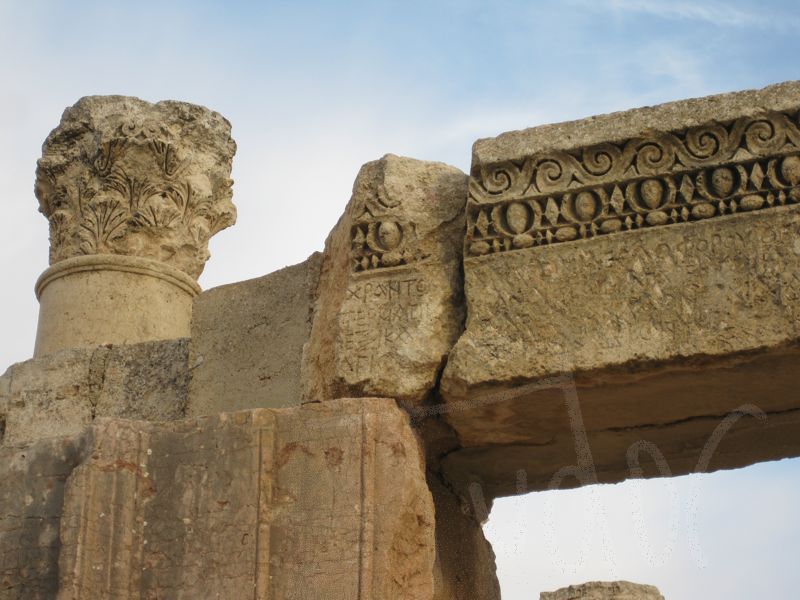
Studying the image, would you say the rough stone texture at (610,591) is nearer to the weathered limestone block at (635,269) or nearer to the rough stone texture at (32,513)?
the weathered limestone block at (635,269)

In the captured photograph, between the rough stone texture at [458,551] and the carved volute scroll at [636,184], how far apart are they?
107cm

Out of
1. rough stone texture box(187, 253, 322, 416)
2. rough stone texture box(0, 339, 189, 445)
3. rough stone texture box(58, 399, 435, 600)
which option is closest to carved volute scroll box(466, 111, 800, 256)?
rough stone texture box(58, 399, 435, 600)

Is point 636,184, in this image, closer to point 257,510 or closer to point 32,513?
point 257,510

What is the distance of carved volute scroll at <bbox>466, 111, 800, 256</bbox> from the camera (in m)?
4.77

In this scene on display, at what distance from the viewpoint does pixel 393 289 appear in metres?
5.02

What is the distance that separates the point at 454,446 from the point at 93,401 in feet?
5.82

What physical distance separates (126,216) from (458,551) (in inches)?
96.4

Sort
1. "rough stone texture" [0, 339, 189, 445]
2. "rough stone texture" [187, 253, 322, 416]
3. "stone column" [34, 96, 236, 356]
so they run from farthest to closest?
1. "stone column" [34, 96, 236, 356]
2. "rough stone texture" [0, 339, 189, 445]
3. "rough stone texture" [187, 253, 322, 416]

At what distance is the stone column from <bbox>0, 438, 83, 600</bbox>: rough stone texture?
1.79 metres

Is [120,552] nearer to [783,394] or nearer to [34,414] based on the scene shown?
[34,414]

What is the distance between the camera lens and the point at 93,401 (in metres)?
6.21

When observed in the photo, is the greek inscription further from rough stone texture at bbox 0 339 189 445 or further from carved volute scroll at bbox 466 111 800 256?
rough stone texture at bbox 0 339 189 445

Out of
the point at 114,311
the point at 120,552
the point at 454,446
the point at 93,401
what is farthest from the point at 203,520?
the point at 114,311

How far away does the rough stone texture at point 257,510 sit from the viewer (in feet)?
14.7
